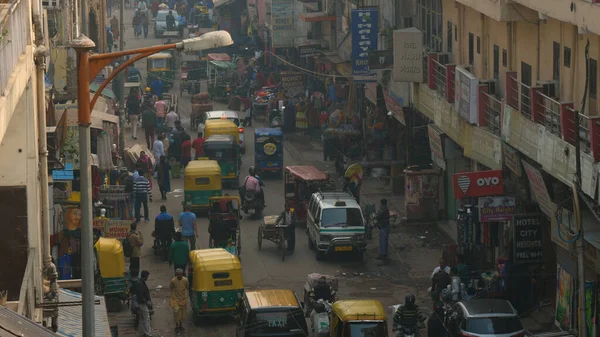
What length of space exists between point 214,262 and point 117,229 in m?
4.27

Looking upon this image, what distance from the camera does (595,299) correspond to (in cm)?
2373

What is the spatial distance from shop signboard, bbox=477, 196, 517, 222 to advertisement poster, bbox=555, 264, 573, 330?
2.12m

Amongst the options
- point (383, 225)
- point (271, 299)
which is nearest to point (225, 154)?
point (383, 225)

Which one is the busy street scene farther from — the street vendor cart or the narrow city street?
the street vendor cart

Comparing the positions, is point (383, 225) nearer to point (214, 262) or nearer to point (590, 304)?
point (214, 262)

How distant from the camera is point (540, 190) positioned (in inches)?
1011

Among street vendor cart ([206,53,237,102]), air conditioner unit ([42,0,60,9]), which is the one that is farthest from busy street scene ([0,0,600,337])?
street vendor cart ([206,53,237,102])

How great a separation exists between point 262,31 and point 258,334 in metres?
45.5

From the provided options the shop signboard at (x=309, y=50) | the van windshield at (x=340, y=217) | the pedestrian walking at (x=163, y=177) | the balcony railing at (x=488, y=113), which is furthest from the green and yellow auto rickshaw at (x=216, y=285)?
the shop signboard at (x=309, y=50)

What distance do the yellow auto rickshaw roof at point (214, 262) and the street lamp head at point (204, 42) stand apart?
10.8 m

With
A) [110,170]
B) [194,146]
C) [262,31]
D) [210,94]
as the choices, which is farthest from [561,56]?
[262,31]

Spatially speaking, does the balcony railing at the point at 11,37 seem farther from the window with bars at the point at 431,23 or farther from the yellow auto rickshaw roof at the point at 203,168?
the window with bars at the point at 431,23

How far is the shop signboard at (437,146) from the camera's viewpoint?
3384 centimetres

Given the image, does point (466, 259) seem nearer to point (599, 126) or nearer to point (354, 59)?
point (599, 126)
